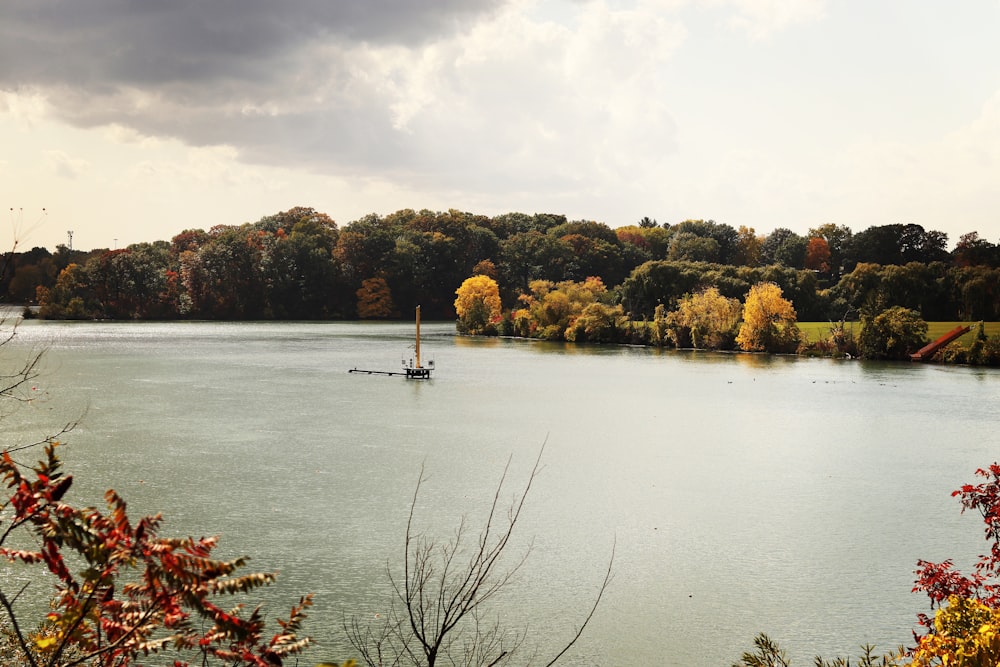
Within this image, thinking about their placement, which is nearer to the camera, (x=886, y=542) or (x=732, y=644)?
(x=732, y=644)

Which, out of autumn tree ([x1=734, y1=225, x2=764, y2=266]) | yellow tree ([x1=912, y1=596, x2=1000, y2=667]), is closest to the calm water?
yellow tree ([x1=912, y1=596, x2=1000, y2=667])

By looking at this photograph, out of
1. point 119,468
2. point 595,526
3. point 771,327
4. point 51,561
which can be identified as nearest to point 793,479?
point 595,526

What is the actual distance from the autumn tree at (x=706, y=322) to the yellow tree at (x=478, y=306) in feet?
60.6

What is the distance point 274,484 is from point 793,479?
10063 millimetres

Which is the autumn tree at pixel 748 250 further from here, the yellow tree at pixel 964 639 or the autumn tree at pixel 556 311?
the yellow tree at pixel 964 639

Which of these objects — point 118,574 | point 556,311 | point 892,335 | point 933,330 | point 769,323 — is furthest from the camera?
point 556,311

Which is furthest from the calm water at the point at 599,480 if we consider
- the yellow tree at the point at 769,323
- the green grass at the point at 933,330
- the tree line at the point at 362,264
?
the tree line at the point at 362,264

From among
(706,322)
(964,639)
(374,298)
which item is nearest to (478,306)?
(706,322)

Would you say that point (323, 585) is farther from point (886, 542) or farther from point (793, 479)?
point (793, 479)

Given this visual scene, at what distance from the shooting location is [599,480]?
16.9 m

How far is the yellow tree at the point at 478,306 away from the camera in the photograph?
225 feet

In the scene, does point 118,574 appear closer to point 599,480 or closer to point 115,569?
point 115,569

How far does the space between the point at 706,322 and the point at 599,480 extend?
122 feet

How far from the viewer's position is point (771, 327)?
4897cm
